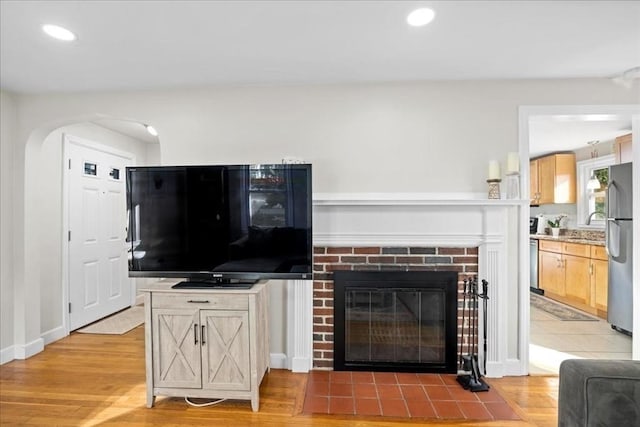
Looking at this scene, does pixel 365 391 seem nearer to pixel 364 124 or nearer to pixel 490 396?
pixel 490 396

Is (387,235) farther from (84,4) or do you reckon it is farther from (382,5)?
(84,4)

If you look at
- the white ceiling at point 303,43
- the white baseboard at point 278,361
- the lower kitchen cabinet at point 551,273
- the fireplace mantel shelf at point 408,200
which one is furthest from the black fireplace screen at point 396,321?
the lower kitchen cabinet at point 551,273

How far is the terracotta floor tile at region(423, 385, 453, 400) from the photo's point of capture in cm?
240

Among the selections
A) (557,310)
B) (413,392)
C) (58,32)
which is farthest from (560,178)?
(58,32)

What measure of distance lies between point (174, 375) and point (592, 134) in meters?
5.17

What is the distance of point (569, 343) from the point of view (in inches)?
134

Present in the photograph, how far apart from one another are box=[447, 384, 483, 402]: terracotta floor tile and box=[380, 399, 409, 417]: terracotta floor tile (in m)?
0.37

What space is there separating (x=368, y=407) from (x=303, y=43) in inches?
90.4

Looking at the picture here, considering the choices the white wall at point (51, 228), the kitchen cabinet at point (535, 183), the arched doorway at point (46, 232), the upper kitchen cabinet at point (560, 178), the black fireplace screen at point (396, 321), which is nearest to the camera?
the black fireplace screen at point (396, 321)

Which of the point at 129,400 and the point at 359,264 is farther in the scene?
the point at 359,264

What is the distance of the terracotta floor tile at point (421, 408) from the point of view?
2.21m

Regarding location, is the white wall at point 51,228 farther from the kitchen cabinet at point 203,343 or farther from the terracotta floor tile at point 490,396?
the terracotta floor tile at point 490,396

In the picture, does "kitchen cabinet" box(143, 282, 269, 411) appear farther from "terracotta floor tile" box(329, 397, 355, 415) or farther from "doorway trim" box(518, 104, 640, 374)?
"doorway trim" box(518, 104, 640, 374)

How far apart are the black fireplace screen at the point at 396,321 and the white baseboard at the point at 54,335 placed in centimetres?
273
